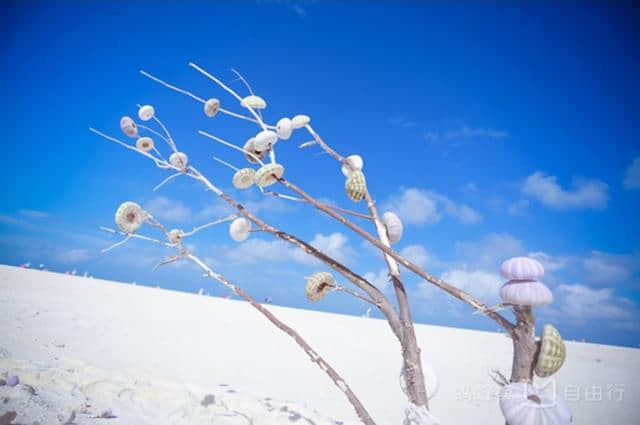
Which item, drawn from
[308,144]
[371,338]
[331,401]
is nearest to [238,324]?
[371,338]

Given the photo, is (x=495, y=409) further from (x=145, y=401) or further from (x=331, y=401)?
(x=145, y=401)

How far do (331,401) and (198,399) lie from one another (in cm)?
189

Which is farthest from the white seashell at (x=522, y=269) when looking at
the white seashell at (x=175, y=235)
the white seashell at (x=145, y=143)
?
the white seashell at (x=145, y=143)

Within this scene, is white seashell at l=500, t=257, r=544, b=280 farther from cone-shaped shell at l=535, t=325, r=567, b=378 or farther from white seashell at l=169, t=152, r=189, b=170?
white seashell at l=169, t=152, r=189, b=170

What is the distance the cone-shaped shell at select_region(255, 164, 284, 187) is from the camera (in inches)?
45.0

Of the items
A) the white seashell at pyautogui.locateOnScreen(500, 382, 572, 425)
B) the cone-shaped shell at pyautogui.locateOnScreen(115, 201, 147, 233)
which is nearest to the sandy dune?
the white seashell at pyautogui.locateOnScreen(500, 382, 572, 425)

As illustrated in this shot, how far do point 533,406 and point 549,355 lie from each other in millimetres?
113

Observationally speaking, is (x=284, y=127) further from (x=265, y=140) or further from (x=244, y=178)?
(x=244, y=178)

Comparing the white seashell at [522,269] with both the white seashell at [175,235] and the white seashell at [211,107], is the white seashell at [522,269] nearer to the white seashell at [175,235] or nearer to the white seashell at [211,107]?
the white seashell at [175,235]

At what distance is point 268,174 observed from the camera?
1.16 meters

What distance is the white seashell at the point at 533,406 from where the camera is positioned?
0.80 metres

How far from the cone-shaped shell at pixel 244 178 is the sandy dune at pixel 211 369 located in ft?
2.75

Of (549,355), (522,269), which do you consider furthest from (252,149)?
(549,355)

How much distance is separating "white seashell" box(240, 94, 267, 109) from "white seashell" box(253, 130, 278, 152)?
182mm
